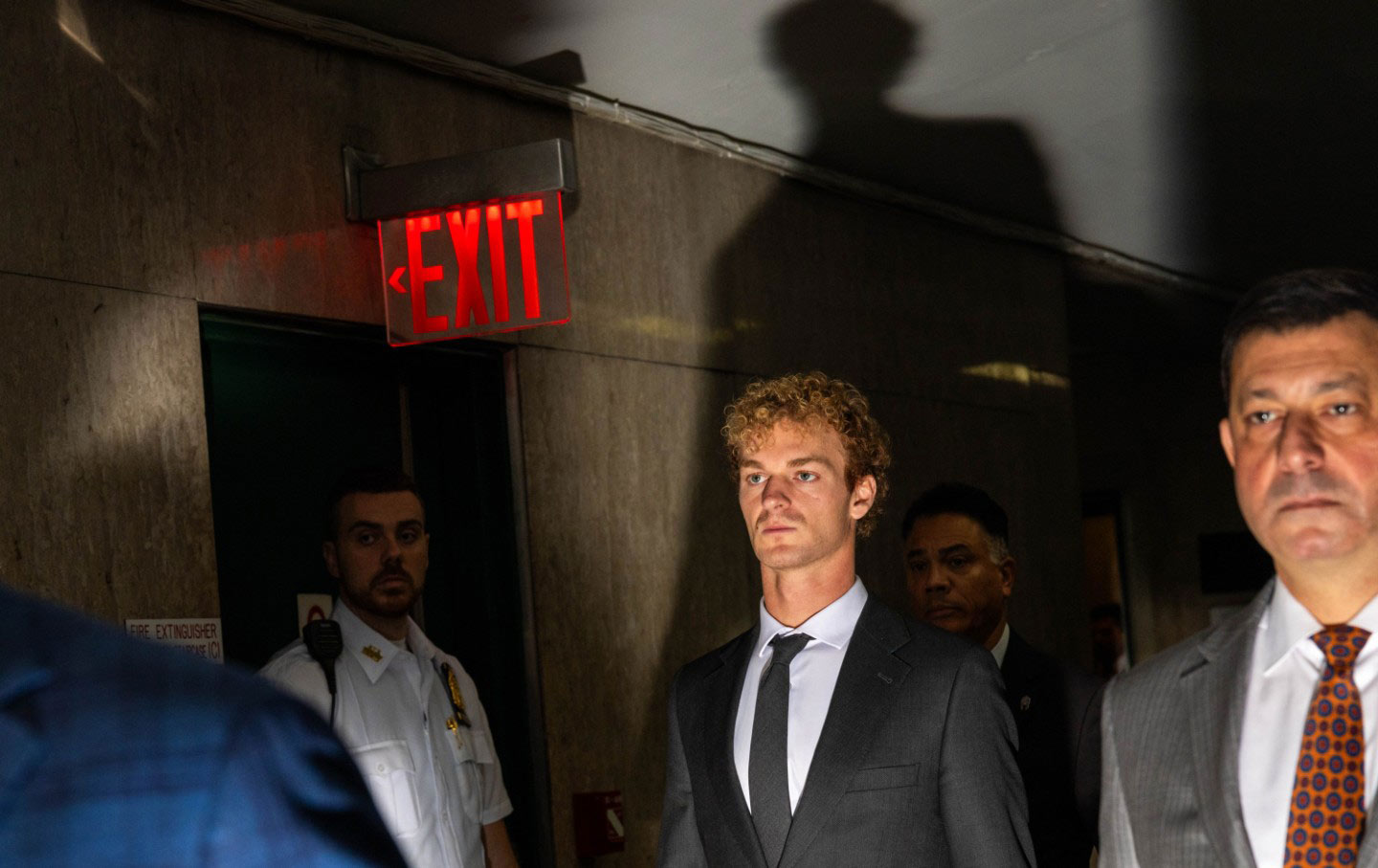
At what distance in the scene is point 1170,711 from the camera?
2139 mm

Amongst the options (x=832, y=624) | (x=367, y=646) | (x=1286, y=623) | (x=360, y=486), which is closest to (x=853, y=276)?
(x=360, y=486)

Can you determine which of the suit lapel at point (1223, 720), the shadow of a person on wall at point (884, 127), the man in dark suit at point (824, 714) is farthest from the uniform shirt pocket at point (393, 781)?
the shadow of a person on wall at point (884, 127)

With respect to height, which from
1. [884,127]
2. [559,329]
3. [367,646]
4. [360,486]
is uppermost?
[884,127]

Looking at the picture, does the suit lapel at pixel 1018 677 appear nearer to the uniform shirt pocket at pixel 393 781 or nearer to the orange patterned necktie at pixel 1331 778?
the uniform shirt pocket at pixel 393 781

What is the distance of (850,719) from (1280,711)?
0.95 meters

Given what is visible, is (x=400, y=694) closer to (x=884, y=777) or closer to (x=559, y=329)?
(x=884, y=777)

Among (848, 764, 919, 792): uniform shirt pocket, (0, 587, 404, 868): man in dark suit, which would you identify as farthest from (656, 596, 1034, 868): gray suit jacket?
(0, 587, 404, 868): man in dark suit

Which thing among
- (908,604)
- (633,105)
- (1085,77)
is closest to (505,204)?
(633,105)

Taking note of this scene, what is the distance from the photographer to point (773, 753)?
9.46ft

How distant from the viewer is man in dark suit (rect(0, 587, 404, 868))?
461mm

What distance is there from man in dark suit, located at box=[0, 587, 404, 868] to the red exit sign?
388 cm

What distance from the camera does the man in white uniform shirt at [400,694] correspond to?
→ 3799 mm

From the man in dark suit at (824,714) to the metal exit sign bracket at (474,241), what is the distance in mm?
1246

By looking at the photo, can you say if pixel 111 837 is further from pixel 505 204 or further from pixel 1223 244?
pixel 1223 244
